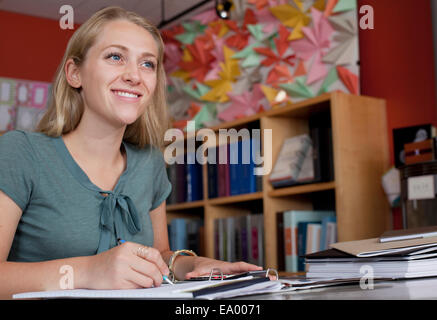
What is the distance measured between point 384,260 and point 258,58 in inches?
96.8

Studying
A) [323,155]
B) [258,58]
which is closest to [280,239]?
[323,155]

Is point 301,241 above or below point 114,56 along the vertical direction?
below

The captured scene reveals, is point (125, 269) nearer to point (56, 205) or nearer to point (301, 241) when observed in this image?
point (56, 205)

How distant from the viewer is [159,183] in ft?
4.80

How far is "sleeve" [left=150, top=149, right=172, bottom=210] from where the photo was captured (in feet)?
4.76

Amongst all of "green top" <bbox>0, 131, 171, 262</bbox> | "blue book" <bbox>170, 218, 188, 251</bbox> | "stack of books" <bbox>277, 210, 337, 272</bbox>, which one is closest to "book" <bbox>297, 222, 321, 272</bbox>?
"stack of books" <bbox>277, 210, 337, 272</bbox>

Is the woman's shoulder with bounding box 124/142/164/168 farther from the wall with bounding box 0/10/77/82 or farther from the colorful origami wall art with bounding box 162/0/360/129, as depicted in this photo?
the wall with bounding box 0/10/77/82

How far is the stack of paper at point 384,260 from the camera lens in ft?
2.72

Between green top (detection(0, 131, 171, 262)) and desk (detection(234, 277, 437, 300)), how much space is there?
0.58 metres

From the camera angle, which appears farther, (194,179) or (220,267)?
(194,179)

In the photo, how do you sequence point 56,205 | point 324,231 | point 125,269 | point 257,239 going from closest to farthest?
point 125,269
point 56,205
point 324,231
point 257,239
